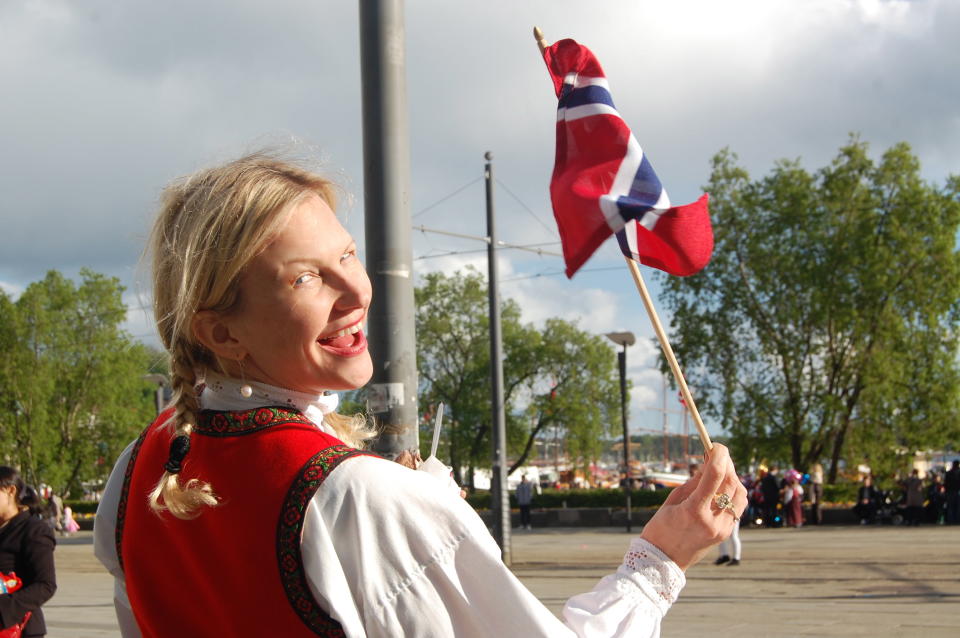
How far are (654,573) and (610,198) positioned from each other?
88 cm

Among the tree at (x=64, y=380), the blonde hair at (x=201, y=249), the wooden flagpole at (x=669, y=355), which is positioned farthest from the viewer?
the tree at (x=64, y=380)

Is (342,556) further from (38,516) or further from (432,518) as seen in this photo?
(38,516)

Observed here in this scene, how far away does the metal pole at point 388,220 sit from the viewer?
15.4ft

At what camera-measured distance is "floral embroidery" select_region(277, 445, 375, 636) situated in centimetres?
141

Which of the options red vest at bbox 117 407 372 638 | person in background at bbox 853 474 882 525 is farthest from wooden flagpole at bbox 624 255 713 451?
person in background at bbox 853 474 882 525

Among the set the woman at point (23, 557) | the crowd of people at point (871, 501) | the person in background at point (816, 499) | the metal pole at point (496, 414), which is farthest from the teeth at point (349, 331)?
the person in background at point (816, 499)

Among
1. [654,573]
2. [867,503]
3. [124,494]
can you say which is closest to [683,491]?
[654,573]

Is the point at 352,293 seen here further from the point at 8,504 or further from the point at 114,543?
the point at 8,504

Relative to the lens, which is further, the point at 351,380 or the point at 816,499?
the point at 816,499

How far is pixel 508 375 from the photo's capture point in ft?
188

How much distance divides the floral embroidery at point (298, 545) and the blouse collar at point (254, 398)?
0.71 feet

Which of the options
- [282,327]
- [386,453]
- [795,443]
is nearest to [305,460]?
[282,327]

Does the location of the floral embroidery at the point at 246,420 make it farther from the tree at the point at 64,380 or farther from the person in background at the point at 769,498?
the tree at the point at 64,380

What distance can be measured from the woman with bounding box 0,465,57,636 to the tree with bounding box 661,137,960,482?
101 feet
